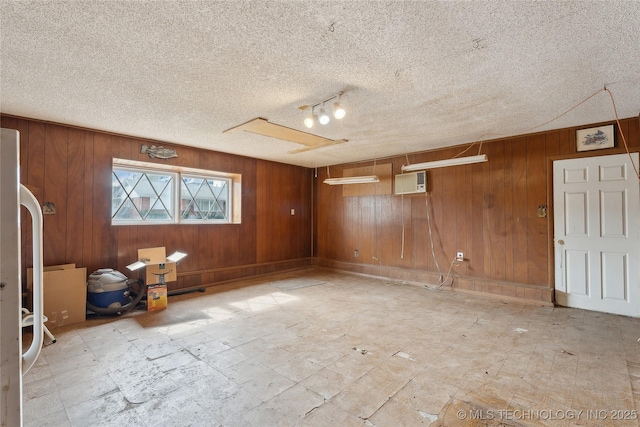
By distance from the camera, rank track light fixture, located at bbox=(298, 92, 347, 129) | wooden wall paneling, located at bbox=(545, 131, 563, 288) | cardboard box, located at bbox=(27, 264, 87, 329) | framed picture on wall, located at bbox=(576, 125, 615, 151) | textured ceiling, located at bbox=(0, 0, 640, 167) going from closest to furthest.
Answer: textured ceiling, located at bbox=(0, 0, 640, 167) → track light fixture, located at bbox=(298, 92, 347, 129) → cardboard box, located at bbox=(27, 264, 87, 329) → framed picture on wall, located at bbox=(576, 125, 615, 151) → wooden wall paneling, located at bbox=(545, 131, 563, 288)

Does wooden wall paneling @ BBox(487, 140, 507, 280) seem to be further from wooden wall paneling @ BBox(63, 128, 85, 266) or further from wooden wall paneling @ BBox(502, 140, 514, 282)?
wooden wall paneling @ BBox(63, 128, 85, 266)

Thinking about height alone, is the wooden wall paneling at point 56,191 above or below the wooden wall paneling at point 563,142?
below

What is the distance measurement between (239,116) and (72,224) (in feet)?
8.85

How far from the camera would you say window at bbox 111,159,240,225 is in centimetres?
450

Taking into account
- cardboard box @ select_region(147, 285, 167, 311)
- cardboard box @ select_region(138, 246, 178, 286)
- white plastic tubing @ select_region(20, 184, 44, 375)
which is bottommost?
cardboard box @ select_region(147, 285, 167, 311)

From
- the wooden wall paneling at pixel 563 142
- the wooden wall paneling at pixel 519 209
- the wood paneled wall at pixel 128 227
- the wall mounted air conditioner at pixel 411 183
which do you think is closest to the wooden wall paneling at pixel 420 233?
the wall mounted air conditioner at pixel 411 183

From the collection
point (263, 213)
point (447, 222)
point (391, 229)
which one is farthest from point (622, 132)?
point (263, 213)

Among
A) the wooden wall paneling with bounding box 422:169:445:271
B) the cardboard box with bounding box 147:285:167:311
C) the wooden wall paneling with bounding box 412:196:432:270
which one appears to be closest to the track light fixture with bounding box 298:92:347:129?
the wooden wall paneling with bounding box 422:169:445:271

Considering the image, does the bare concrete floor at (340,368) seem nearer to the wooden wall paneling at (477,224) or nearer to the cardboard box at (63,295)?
the cardboard box at (63,295)

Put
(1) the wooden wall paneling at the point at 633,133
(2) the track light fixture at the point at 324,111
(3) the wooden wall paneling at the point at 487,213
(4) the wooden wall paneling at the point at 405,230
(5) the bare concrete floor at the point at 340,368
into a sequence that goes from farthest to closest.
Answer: (4) the wooden wall paneling at the point at 405,230, (3) the wooden wall paneling at the point at 487,213, (1) the wooden wall paneling at the point at 633,133, (2) the track light fixture at the point at 324,111, (5) the bare concrete floor at the point at 340,368

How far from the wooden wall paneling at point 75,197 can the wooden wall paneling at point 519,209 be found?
20.2 feet

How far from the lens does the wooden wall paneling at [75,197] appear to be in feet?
12.7

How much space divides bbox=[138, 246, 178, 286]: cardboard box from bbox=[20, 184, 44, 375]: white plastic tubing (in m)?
3.31

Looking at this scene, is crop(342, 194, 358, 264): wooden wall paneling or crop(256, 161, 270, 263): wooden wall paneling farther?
crop(342, 194, 358, 264): wooden wall paneling
